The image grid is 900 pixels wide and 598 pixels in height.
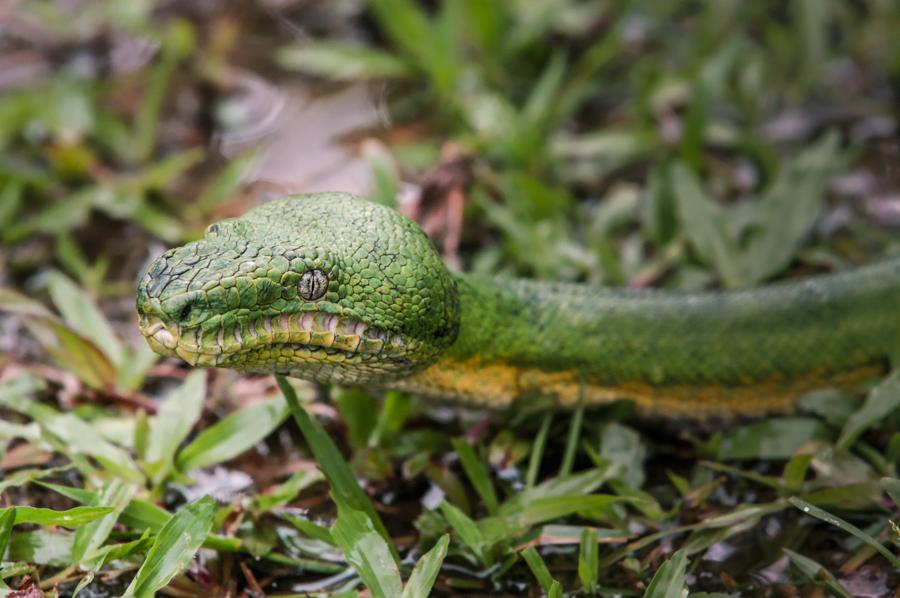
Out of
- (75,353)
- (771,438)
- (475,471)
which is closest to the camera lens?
(475,471)

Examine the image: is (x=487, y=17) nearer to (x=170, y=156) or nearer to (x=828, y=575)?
(x=170, y=156)

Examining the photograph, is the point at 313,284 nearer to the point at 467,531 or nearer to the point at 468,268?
the point at 467,531

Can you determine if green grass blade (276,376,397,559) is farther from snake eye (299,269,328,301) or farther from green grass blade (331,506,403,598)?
snake eye (299,269,328,301)

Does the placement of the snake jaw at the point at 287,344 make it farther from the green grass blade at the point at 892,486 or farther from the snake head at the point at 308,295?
the green grass blade at the point at 892,486

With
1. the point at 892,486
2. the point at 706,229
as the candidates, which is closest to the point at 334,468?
the point at 892,486

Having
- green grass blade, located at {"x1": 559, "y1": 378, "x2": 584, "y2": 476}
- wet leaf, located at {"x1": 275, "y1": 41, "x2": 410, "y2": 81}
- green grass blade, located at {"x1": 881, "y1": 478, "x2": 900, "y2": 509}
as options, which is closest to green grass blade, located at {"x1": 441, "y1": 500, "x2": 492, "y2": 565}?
green grass blade, located at {"x1": 559, "y1": 378, "x2": 584, "y2": 476}

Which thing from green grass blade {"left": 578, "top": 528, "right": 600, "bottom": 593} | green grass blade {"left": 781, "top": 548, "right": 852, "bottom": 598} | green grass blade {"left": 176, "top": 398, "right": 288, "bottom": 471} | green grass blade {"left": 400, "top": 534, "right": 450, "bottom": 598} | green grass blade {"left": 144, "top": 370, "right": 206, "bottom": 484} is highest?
green grass blade {"left": 144, "top": 370, "right": 206, "bottom": 484}

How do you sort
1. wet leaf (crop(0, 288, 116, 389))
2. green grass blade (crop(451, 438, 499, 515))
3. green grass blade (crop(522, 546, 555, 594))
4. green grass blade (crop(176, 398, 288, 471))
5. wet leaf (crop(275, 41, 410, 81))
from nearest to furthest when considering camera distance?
green grass blade (crop(522, 546, 555, 594)) < green grass blade (crop(451, 438, 499, 515)) < green grass blade (crop(176, 398, 288, 471)) < wet leaf (crop(0, 288, 116, 389)) < wet leaf (crop(275, 41, 410, 81))

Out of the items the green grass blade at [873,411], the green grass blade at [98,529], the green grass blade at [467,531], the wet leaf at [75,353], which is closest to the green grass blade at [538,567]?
the green grass blade at [467,531]
